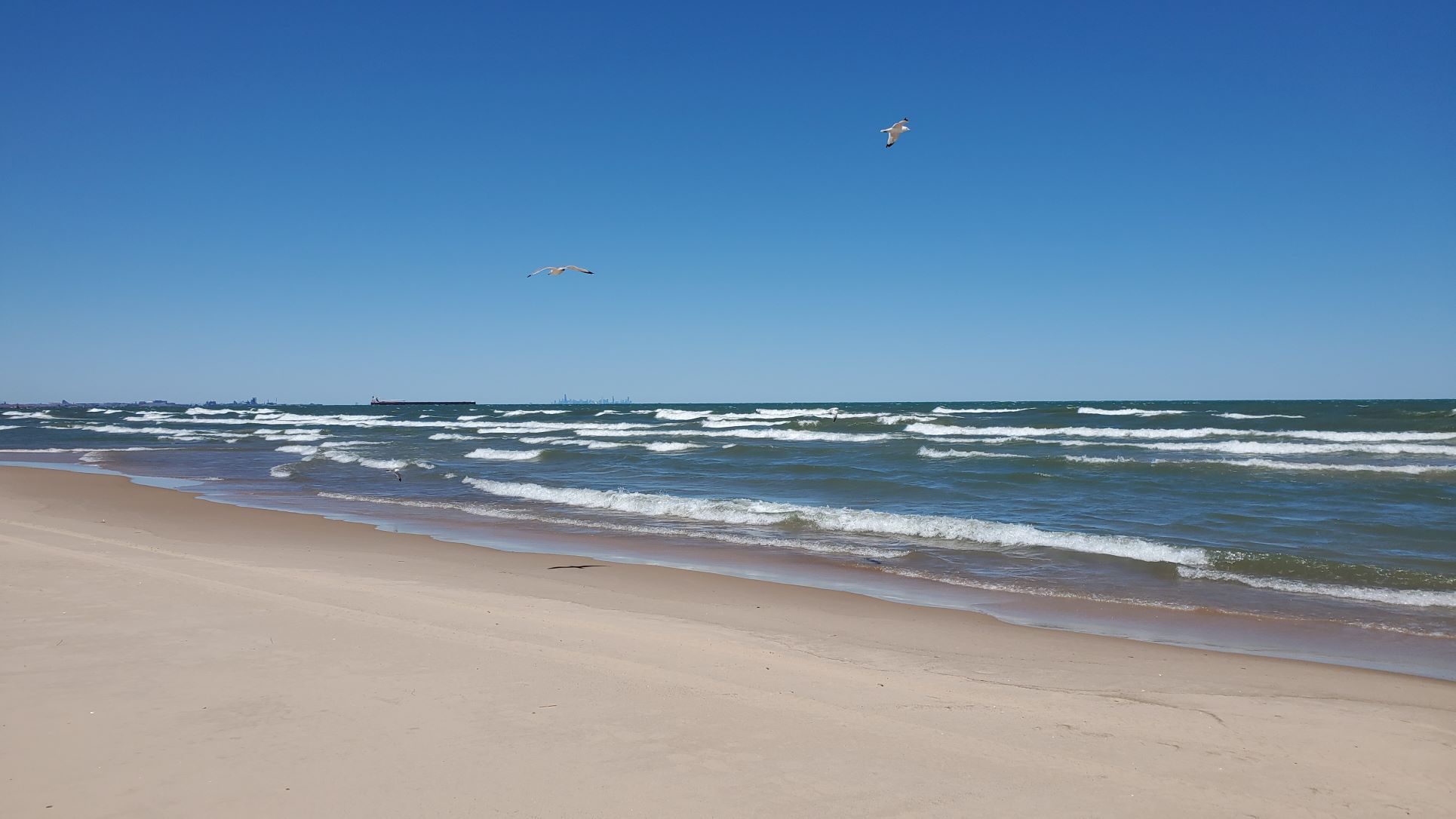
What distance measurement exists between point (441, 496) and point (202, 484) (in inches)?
276

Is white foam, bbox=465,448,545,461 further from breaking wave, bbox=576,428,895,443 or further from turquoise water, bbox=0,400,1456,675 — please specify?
breaking wave, bbox=576,428,895,443

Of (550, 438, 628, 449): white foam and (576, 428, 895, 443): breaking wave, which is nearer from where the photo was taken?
(550, 438, 628, 449): white foam

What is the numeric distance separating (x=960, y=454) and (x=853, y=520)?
41.4 ft

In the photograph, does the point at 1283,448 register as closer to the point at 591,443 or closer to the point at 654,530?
the point at 654,530

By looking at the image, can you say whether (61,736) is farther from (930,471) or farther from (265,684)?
(930,471)

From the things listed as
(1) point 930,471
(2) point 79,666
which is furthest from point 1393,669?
(1) point 930,471

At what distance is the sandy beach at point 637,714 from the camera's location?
355 centimetres

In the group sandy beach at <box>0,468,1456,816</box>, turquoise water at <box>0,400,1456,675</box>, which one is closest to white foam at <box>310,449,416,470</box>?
turquoise water at <box>0,400,1456,675</box>

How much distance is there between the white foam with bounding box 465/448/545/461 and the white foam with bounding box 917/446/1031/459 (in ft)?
42.2

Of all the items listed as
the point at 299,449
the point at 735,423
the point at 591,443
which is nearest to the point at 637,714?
the point at 591,443

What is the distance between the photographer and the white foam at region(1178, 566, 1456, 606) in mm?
8344

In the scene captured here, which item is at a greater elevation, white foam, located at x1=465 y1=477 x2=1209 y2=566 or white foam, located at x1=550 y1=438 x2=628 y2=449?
white foam, located at x1=550 y1=438 x2=628 y2=449

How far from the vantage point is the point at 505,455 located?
28781 mm

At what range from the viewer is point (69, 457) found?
29281 mm
